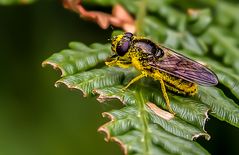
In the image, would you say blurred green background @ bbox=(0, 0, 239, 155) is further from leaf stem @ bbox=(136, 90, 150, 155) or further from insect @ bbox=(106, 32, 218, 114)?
leaf stem @ bbox=(136, 90, 150, 155)

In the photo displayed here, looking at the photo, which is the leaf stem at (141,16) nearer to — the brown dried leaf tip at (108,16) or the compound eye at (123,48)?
the brown dried leaf tip at (108,16)

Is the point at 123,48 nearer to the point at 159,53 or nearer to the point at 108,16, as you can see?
the point at 159,53

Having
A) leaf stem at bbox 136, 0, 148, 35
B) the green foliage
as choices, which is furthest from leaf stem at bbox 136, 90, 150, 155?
leaf stem at bbox 136, 0, 148, 35

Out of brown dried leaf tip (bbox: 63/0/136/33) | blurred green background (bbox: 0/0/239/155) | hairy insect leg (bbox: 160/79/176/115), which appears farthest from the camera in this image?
blurred green background (bbox: 0/0/239/155)

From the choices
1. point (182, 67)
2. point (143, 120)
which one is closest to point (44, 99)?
point (182, 67)

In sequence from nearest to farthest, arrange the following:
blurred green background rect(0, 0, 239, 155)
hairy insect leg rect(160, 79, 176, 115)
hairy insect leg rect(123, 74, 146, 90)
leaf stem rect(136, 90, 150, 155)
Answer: leaf stem rect(136, 90, 150, 155)
hairy insect leg rect(160, 79, 176, 115)
hairy insect leg rect(123, 74, 146, 90)
blurred green background rect(0, 0, 239, 155)

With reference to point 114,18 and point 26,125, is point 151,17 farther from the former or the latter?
point 26,125
